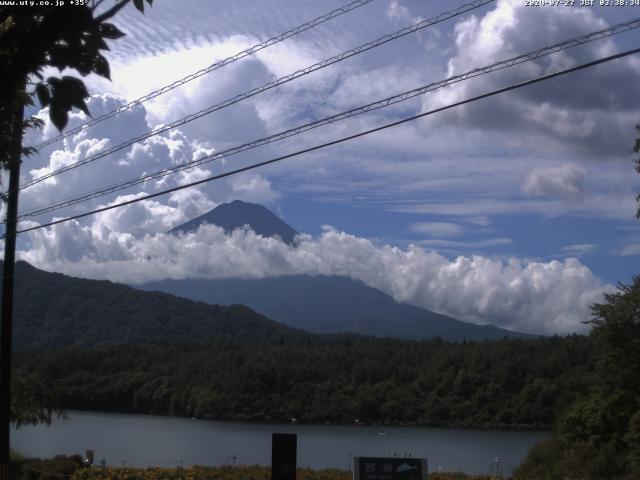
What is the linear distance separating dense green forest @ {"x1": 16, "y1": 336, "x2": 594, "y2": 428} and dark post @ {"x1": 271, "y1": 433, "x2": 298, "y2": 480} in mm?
60411

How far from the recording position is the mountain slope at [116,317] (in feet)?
420

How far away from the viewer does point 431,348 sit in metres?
94.1

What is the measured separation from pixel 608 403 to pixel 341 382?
59657 millimetres

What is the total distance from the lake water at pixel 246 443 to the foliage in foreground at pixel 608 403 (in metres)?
5.80

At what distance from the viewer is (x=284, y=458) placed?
11.5m

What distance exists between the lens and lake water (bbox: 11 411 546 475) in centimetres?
4012

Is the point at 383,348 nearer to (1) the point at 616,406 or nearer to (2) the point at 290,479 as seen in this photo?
(1) the point at 616,406

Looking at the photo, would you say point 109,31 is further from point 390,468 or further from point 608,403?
point 608,403

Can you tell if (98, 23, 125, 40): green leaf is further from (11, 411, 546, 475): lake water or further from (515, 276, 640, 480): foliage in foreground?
(11, 411, 546, 475): lake water

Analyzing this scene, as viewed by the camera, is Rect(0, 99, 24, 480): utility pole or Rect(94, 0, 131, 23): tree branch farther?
Rect(0, 99, 24, 480): utility pole

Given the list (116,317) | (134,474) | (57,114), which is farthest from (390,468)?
(116,317)

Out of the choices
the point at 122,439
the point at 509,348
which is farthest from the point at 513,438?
the point at 122,439

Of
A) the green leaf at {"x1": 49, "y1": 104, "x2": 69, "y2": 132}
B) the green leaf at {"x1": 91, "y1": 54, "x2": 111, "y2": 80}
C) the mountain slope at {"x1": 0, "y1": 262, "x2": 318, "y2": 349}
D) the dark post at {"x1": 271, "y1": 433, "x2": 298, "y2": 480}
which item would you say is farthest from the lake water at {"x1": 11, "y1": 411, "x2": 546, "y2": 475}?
the mountain slope at {"x1": 0, "y1": 262, "x2": 318, "y2": 349}

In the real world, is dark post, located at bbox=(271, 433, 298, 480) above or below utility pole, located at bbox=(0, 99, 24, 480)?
below
